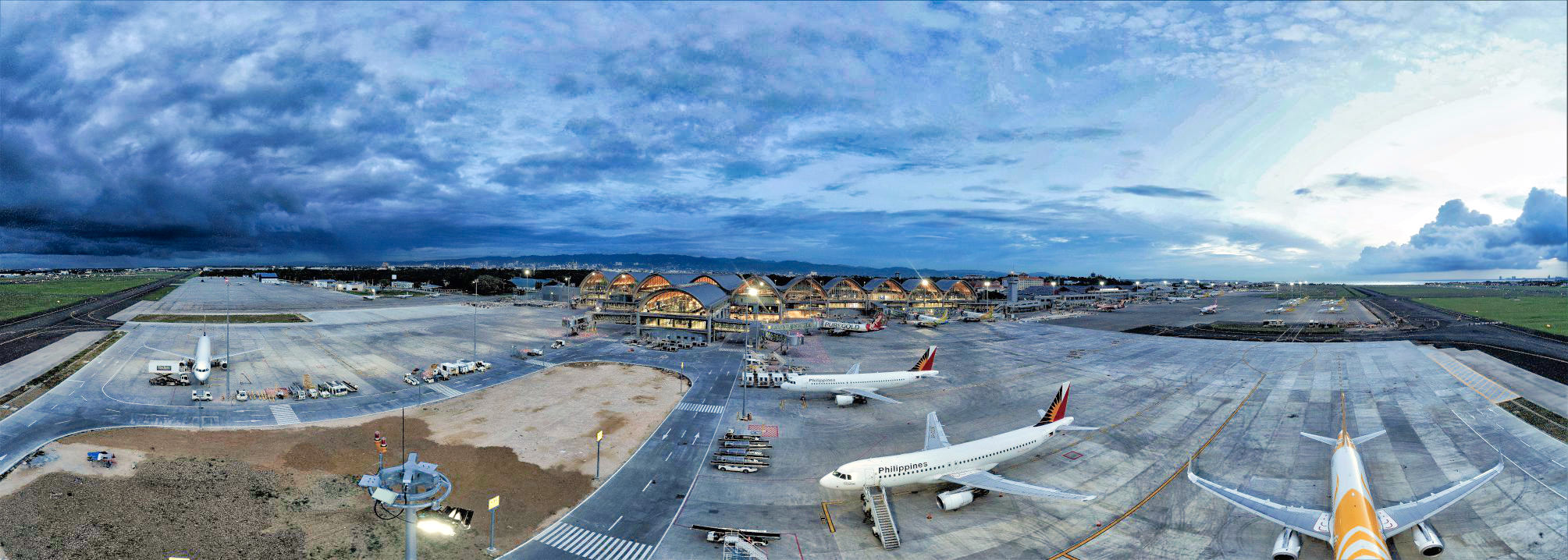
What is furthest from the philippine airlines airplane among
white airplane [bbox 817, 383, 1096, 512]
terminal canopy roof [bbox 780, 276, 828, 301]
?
terminal canopy roof [bbox 780, 276, 828, 301]

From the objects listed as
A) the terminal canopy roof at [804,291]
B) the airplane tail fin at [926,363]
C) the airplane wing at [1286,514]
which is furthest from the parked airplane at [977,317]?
the airplane wing at [1286,514]

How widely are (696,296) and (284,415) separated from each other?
51718 mm

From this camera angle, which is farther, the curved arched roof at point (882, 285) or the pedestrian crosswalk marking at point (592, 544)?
the curved arched roof at point (882, 285)

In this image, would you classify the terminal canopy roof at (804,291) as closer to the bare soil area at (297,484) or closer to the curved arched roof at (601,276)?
the curved arched roof at (601,276)

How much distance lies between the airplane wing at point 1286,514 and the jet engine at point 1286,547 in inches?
20.3

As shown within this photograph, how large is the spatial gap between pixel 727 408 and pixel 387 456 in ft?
82.0

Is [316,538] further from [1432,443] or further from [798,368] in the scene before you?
[1432,443]

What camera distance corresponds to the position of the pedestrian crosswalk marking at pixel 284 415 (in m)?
41.3

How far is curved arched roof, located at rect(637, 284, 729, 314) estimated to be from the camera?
85.8 metres

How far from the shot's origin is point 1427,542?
2342cm

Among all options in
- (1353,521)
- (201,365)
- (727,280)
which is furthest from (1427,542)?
(727,280)

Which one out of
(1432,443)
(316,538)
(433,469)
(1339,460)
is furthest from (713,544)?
(1432,443)

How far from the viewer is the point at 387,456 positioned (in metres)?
35.5

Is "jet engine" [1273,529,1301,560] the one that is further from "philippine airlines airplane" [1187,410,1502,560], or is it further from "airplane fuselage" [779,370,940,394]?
"airplane fuselage" [779,370,940,394]
